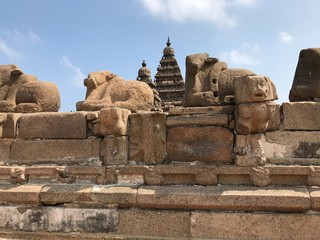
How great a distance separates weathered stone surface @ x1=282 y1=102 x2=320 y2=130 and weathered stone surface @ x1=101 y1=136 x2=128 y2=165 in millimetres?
2387

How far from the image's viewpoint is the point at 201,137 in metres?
Result: 5.21

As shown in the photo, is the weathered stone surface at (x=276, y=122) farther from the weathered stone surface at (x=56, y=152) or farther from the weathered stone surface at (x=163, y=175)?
the weathered stone surface at (x=56, y=152)

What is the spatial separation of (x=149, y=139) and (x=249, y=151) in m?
1.48

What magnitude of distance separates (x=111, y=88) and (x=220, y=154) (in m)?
2.44

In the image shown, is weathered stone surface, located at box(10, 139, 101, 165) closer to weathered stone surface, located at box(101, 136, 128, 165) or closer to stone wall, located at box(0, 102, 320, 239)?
stone wall, located at box(0, 102, 320, 239)

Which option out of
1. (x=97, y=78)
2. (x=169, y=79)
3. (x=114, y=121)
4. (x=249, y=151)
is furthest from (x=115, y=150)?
(x=169, y=79)

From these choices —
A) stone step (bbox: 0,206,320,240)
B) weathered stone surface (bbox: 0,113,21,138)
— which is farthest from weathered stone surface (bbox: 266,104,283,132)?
weathered stone surface (bbox: 0,113,21,138)

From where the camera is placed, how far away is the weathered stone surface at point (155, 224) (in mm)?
4863

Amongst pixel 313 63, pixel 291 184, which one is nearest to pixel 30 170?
pixel 291 184

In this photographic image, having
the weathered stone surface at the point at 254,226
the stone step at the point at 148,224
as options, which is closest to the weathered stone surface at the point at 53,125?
the stone step at the point at 148,224

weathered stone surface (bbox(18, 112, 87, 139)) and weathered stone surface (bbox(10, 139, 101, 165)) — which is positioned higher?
weathered stone surface (bbox(18, 112, 87, 139))

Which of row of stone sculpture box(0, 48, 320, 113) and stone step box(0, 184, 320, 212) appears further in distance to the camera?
row of stone sculpture box(0, 48, 320, 113)

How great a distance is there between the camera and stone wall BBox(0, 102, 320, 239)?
4703mm

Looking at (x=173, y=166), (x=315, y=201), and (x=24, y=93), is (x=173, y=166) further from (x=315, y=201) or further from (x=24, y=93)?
(x=24, y=93)
